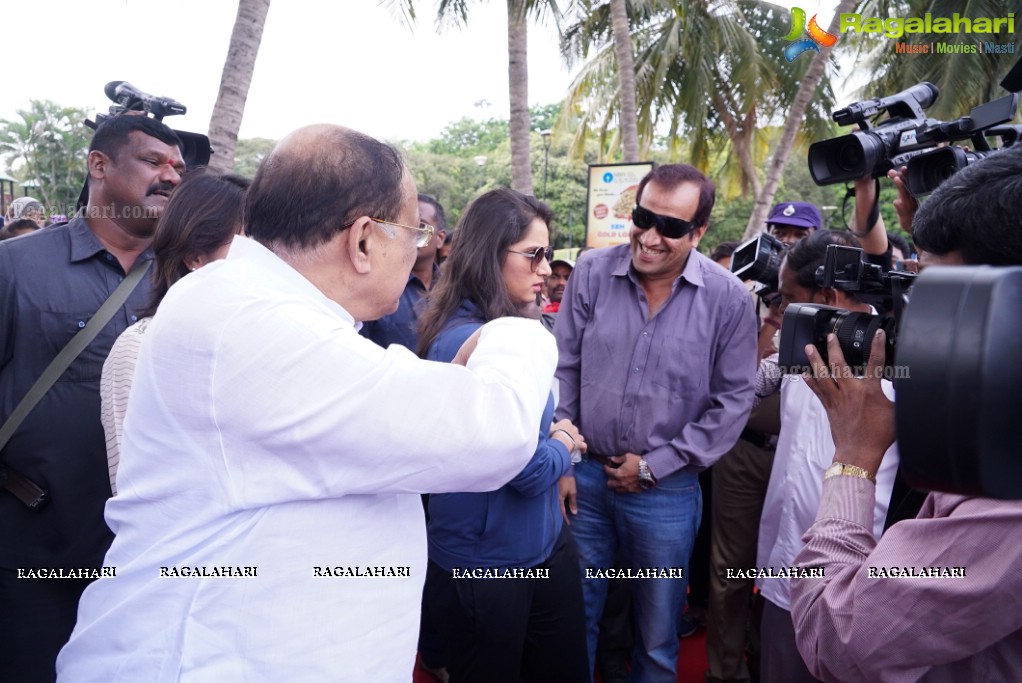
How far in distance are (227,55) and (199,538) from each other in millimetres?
4878

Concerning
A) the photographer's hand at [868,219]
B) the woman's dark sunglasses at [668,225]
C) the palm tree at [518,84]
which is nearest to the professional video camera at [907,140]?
the photographer's hand at [868,219]

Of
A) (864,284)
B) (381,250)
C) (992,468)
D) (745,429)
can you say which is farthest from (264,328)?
(745,429)

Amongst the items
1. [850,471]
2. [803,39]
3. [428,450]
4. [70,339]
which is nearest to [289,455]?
[428,450]

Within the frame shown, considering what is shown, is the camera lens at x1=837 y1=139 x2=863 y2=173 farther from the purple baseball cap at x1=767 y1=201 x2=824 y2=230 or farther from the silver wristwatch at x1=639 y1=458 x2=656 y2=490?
Answer: the purple baseball cap at x1=767 y1=201 x2=824 y2=230

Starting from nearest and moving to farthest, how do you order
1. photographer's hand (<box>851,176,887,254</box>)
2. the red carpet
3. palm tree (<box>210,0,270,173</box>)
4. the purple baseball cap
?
photographer's hand (<box>851,176,887,254</box>) < the red carpet < palm tree (<box>210,0,270,173</box>) < the purple baseball cap

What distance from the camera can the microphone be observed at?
3.00 m

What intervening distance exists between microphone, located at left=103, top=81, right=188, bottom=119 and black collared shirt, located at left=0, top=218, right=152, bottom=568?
765mm

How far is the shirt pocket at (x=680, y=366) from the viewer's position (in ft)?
10.1

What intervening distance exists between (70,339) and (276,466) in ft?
5.74

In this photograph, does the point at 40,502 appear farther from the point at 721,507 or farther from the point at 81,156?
the point at 81,156

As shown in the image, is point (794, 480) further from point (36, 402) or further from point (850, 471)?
point (36, 402)

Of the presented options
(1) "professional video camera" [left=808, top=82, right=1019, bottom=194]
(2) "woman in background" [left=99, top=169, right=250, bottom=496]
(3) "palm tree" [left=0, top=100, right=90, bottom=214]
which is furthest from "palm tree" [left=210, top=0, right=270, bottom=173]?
(3) "palm tree" [left=0, top=100, right=90, bottom=214]

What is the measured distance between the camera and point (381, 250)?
140 centimetres

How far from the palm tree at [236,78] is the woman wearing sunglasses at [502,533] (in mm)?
3053
